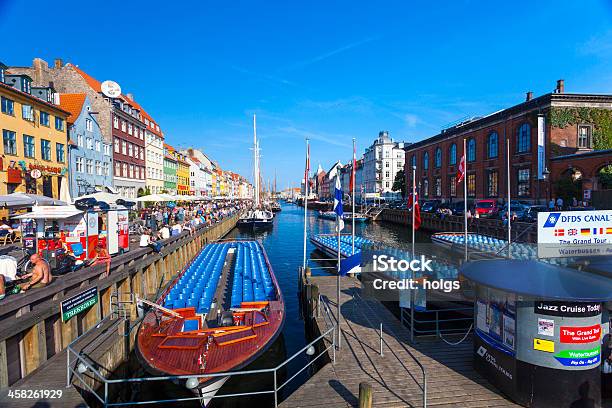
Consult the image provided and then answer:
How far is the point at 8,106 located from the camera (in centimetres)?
2738

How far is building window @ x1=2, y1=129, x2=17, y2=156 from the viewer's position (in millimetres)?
26812

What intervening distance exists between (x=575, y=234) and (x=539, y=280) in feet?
12.2

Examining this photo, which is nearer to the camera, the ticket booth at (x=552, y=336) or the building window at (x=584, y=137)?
the ticket booth at (x=552, y=336)

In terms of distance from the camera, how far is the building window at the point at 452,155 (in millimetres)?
62031

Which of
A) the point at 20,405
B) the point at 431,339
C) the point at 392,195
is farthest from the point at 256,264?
the point at 392,195

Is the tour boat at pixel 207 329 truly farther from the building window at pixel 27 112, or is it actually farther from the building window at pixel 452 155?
the building window at pixel 452 155

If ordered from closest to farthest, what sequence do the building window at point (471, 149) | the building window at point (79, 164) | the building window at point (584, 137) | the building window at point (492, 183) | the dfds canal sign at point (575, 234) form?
the dfds canal sign at point (575, 234) < the building window at point (79, 164) < the building window at point (584, 137) < the building window at point (492, 183) < the building window at point (471, 149)

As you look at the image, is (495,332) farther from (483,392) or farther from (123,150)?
(123,150)

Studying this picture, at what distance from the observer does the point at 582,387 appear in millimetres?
6652

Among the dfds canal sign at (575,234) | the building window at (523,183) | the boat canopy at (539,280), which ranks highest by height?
the building window at (523,183)

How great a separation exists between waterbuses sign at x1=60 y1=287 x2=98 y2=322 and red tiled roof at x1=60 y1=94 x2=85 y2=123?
31.0m

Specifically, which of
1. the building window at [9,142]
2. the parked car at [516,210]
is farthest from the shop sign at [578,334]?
the building window at [9,142]

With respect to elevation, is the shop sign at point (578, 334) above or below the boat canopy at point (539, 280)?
below

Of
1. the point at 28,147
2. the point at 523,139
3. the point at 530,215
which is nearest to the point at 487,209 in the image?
the point at 530,215
